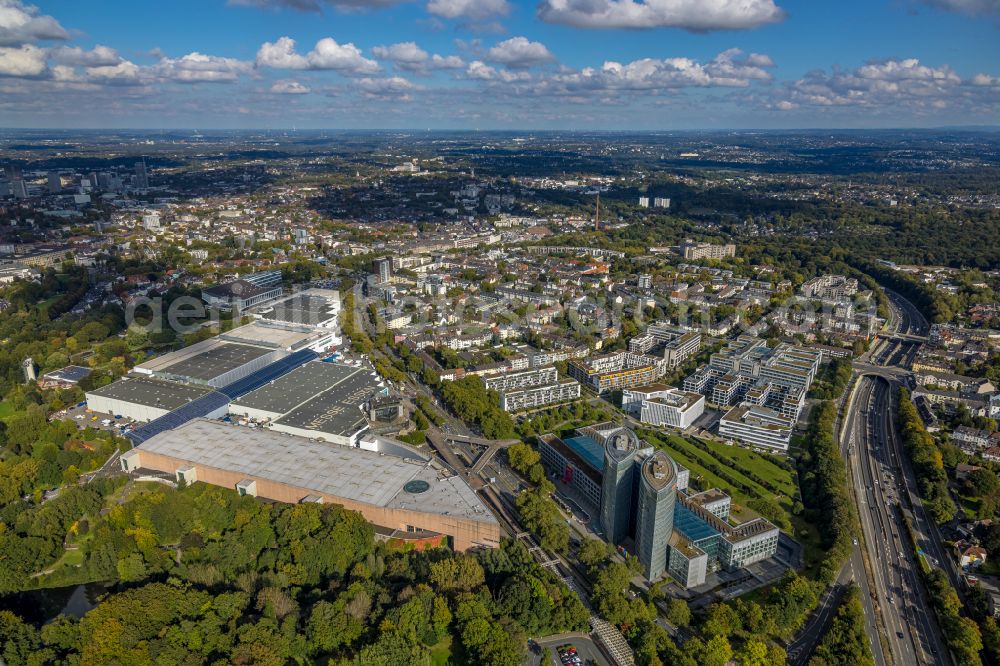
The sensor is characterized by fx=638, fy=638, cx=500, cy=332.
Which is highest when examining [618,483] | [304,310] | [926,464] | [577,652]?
[304,310]

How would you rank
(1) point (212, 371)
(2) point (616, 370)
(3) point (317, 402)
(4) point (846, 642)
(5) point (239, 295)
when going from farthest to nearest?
(5) point (239, 295) < (2) point (616, 370) < (1) point (212, 371) < (3) point (317, 402) < (4) point (846, 642)

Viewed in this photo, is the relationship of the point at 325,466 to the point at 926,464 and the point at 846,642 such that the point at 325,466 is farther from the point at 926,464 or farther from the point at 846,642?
the point at 926,464

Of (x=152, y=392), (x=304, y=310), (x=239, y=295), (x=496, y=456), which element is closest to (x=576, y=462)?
(x=496, y=456)

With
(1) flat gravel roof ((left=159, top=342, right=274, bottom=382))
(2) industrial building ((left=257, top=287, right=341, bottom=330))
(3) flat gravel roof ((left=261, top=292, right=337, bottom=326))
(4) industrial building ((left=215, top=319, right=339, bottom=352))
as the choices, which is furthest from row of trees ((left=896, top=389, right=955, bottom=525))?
(3) flat gravel roof ((left=261, top=292, right=337, bottom=326))

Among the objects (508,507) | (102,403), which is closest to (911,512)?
(508,507)

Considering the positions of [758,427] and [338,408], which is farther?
[338,408]

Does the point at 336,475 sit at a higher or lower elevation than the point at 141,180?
lower

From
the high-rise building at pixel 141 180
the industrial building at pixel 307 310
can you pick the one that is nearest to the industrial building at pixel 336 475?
the industrial building at pixel 307 310

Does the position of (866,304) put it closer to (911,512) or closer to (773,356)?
A: (773,356)
